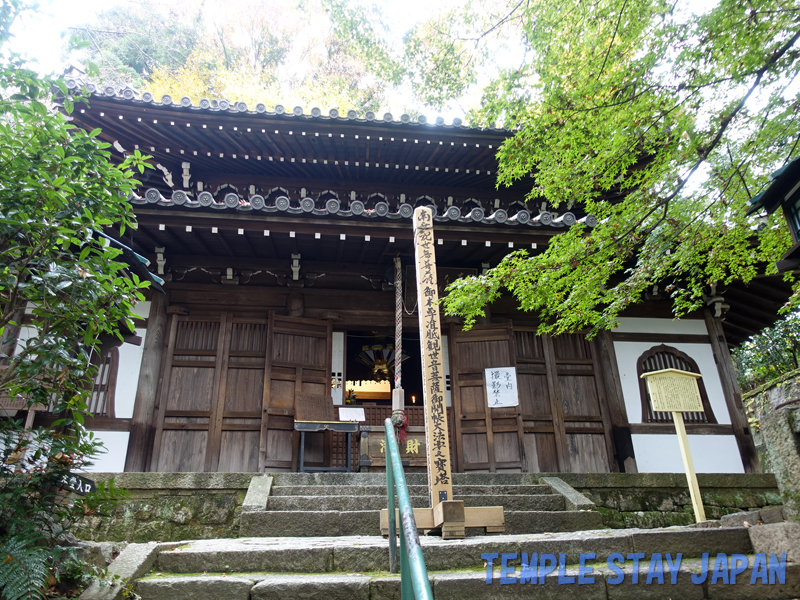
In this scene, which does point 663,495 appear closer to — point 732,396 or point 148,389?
point 732,396

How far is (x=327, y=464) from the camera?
7.86m

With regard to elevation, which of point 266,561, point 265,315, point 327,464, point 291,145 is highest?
point 291,145

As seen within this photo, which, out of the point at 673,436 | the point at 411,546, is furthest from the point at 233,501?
the point at 673,436

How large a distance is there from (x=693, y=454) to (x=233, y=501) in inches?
284

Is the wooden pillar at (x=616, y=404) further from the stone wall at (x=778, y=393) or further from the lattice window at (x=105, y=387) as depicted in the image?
the lattice window at (x=105, y=387)

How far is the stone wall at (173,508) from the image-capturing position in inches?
218

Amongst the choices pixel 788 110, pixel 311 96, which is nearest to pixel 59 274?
pixel 788 110

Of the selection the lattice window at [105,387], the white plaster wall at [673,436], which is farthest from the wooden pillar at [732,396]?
the lattice window at [105,387]

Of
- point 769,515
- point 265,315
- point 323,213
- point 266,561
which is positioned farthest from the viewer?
point 265,315

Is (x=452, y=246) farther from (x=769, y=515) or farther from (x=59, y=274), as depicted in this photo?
(x=59, y=274)

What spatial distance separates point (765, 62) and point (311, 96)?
62.5 ft

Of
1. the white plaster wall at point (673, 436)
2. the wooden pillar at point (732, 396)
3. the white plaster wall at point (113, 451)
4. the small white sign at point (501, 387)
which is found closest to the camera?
the white plaster wall at point (113, 451)

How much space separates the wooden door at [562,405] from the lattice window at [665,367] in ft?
2.43

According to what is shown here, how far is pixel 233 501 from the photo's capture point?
5.75 metres
